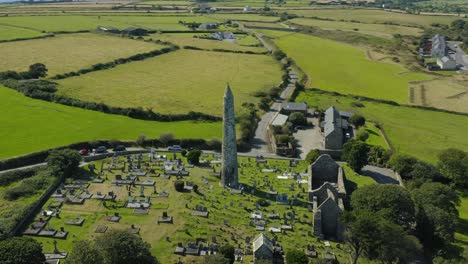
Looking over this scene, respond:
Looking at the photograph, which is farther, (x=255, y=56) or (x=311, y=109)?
(x=255, y=56)

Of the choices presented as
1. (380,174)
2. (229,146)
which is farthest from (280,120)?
(229,146)

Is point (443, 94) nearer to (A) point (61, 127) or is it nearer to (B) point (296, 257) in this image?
(B) point (296, 257)

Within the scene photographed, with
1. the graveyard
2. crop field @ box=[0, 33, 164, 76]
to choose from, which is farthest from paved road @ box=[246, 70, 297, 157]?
crop field @ box=[0, 33, 164, 76]

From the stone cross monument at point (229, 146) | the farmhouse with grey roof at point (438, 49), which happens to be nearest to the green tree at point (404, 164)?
the stone cross monument at point (229, 146)

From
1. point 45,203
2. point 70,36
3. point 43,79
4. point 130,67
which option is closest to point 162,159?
point 45,203

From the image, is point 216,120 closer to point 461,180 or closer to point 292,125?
point 292,125

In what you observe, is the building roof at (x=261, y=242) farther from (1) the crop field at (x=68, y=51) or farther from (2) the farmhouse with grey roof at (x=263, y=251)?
(1) the crop field at (x=68, y=51)
